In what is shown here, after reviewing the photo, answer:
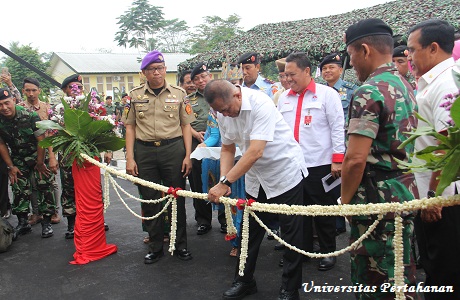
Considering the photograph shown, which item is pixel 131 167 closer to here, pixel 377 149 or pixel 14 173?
pixel 14 173

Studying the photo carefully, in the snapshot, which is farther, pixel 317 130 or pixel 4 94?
pixel 4 94

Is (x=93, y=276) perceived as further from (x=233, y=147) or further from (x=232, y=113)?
(x=232, y=113)

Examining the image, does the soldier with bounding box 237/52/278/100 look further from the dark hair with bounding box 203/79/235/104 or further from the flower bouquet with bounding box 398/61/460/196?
the flower bouquet with bounding box 398/61/460/196

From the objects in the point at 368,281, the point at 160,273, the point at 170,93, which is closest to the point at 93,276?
the point at 160,273

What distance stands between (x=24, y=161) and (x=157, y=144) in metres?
2.22

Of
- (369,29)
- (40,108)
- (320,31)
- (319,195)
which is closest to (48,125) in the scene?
(40,108)

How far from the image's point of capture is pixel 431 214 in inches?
82.4

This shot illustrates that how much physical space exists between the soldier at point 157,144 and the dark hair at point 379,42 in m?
2.33

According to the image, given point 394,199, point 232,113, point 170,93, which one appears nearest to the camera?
point 394,199

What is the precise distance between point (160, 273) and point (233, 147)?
4.86 feet

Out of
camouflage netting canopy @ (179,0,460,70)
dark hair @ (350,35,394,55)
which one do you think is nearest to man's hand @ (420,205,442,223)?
dark hair @ (350,35,394,55)

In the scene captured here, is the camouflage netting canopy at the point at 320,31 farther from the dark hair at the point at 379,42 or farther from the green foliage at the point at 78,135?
the dark hair at the point at 379,42

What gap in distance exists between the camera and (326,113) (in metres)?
3.75

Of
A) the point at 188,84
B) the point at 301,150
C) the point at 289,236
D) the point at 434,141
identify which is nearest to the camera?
the point at 434,141
